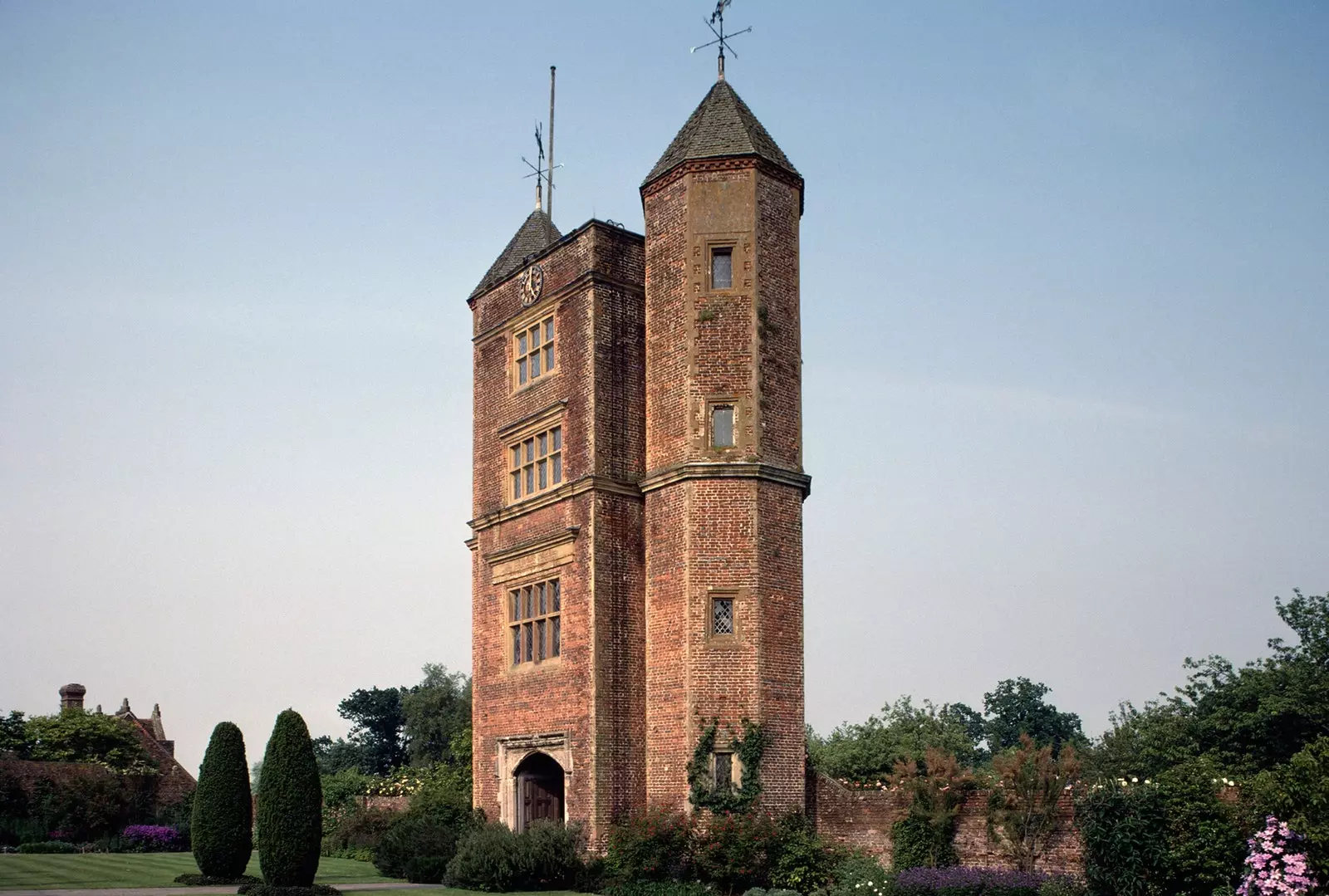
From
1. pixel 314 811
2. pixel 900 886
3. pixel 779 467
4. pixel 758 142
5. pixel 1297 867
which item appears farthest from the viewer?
pixel 758 142

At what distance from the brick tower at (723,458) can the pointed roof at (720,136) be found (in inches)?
2.1

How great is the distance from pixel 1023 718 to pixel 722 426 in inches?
2438

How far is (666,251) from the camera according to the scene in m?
A: 27.7

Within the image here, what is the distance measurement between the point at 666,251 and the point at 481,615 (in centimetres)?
994

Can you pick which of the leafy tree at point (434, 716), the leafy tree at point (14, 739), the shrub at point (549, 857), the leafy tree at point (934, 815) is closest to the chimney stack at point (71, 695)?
the leafy tree at point (14, 739)

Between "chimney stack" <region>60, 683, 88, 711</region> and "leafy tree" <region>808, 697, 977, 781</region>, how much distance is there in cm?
2645

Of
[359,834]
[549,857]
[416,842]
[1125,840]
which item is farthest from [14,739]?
[1125,840]

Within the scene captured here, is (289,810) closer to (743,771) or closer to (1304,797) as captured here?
(743,771)

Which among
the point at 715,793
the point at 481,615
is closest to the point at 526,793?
the point at 481,615

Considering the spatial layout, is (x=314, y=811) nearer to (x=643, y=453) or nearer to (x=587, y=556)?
(x=587, y=556)

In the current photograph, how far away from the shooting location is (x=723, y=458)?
26.1 m

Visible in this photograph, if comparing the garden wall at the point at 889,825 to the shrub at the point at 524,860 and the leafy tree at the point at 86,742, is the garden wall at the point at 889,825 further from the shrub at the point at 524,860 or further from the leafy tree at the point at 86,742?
the leafy tree at the point at 86,742

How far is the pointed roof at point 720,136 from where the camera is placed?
90.2 feet

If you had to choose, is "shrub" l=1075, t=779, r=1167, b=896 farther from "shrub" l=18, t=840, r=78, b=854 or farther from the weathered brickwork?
"shrub" l=18, t=840, r=78, b=854
